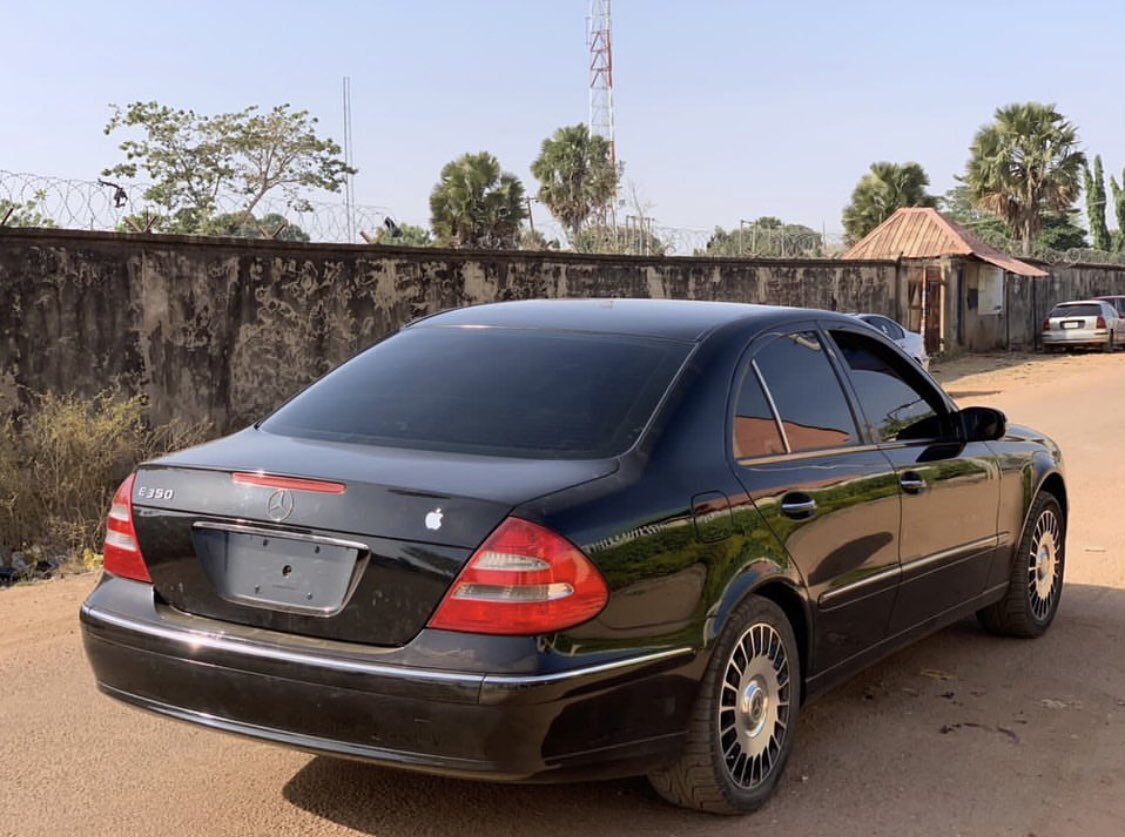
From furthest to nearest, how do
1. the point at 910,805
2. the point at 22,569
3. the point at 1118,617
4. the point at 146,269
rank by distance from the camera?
the point at 146,269
the point at 22,569
the point at 1118,617
the point at 910,805

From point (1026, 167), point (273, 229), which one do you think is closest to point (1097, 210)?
point (1026, 167)

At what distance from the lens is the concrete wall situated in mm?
11031

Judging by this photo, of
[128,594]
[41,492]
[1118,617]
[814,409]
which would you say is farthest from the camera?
[41,492]

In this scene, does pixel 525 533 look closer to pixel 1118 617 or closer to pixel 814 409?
pixel 814 409

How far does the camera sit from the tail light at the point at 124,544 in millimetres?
3740

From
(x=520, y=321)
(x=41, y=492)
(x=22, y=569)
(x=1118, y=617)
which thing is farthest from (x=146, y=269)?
(x=1118, y=617)

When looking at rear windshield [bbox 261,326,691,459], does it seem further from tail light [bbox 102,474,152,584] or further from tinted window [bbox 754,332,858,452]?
tail light [bbox 102,474,152,584]

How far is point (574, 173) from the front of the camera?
4338 cm

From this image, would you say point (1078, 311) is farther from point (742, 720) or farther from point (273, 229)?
point (742, 720)

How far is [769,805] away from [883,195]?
41540 mm

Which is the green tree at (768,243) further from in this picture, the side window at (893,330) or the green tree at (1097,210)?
the green tree at (1097,210)

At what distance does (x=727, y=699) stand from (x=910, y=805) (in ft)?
2.39

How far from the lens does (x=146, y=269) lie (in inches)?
471

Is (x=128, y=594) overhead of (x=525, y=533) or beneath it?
beneath
